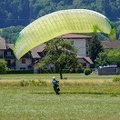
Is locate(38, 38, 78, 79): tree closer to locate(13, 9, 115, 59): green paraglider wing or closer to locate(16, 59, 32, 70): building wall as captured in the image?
locate(13, 9, 115, 59): green paraglider wing

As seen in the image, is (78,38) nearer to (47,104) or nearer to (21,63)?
(21,63)

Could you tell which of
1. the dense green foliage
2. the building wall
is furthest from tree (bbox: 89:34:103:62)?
the building wall

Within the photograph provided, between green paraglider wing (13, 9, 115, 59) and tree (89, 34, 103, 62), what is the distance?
315 feet

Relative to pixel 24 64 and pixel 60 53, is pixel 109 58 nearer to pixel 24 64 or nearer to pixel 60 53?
pixel 24 64

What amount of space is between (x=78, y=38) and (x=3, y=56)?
83.9 ft

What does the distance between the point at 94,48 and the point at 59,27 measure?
322ft

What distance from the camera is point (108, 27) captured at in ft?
91.1

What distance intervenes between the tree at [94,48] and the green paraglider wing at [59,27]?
95870mm

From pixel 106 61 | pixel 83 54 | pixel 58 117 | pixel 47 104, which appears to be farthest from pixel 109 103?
pixel 83 54

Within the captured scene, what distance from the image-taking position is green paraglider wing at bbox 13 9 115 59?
2777cm

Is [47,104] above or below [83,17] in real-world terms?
below

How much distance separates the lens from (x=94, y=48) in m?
126

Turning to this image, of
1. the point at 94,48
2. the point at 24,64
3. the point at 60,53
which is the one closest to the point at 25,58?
the point at 24,64

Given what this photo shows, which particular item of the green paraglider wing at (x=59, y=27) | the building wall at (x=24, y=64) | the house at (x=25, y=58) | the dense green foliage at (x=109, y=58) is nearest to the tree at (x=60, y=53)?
the green paraglider wing at (x=59, y=27)
